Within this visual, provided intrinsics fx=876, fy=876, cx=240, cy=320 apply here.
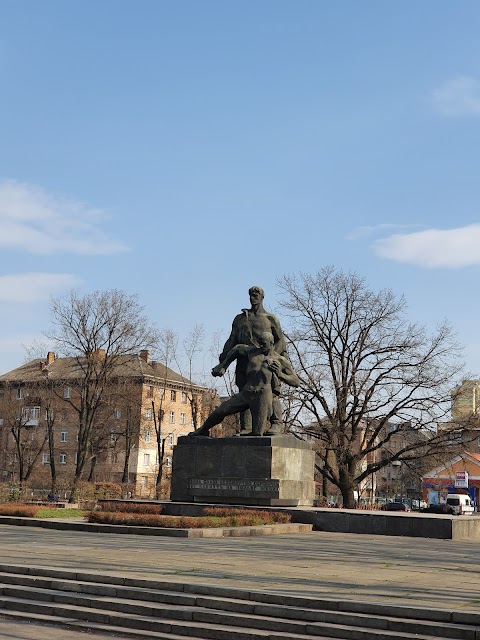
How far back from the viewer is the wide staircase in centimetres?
841

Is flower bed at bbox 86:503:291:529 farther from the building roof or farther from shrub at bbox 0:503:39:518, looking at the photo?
the building roof

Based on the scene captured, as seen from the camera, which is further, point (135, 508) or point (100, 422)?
point (100, 422)

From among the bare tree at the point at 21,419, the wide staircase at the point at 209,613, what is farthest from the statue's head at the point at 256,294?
the bare tree at the point at 21,419

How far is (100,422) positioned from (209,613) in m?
52.7

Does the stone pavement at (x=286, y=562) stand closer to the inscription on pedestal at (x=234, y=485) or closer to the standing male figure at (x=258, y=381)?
the inscription on pedestal at (x=234, y=485)

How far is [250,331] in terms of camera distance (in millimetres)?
23438

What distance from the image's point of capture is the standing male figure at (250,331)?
76.0 ft

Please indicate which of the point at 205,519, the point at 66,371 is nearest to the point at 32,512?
the point at 205,519

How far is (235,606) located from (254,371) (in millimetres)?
13387

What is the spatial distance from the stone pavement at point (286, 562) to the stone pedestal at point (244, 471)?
3.63 m

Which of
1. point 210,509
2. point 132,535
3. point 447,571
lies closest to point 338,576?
point 447,571

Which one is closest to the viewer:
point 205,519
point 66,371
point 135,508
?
point 205,519

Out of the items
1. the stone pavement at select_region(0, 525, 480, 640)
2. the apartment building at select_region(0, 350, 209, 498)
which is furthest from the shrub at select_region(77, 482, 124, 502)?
the apartment building at select_region(0, 350, 209, 498)

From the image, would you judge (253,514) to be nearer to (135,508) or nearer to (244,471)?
(244,471)
